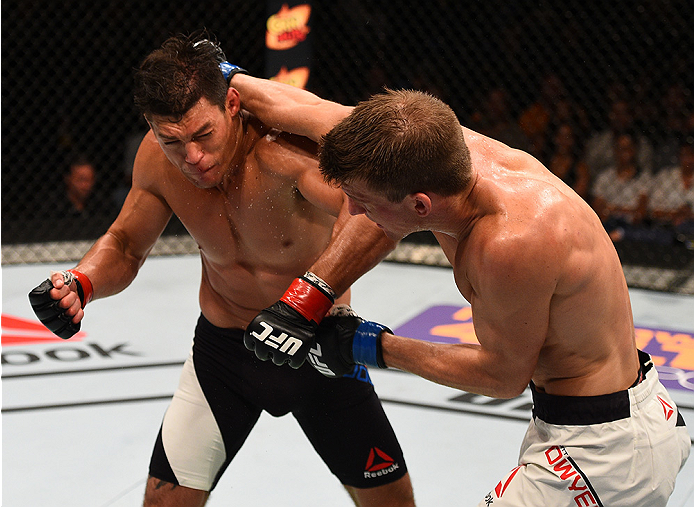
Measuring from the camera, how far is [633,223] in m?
5.09

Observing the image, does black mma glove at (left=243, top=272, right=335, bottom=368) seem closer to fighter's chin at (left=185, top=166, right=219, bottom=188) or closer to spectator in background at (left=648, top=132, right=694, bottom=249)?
fighter's chin at (left=185, top=166, right=219, bottom=188)

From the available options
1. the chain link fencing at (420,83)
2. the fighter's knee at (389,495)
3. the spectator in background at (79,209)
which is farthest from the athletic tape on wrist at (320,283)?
the spectator in background at (79,209)

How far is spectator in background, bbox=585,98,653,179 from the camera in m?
4.99

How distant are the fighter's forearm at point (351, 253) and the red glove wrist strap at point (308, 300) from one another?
0.15 ft


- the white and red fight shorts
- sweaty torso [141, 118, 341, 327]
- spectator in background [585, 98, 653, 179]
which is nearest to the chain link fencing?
spectator in background [585, 98, 653, 179]

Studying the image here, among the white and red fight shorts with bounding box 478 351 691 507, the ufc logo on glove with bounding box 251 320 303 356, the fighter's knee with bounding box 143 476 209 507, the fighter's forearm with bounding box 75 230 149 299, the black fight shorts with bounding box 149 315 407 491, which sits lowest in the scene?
the fighter's knee with bounding box 143 476 209 507

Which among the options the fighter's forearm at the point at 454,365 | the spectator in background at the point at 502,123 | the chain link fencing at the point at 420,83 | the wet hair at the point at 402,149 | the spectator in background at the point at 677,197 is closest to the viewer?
the wet hair at the point at 402,149

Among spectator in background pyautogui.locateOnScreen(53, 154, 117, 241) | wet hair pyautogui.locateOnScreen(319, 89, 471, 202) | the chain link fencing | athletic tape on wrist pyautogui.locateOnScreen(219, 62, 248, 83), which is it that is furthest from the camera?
spectator in background pyautogui.locateOnScreen(53, 154, 117, 241)

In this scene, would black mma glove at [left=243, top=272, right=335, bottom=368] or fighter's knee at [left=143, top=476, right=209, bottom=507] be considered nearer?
black mma glove at [left=243, top=272, right=335, bottom=368]

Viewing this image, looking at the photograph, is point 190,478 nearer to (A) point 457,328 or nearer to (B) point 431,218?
(B) point 431,218

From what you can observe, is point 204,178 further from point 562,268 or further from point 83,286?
point 562,268

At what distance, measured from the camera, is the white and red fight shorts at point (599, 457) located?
1422 millimetres

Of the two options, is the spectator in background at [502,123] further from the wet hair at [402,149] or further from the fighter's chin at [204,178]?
the wet hair at [402,149]

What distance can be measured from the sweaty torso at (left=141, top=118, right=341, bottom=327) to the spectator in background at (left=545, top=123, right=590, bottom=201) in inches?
139
